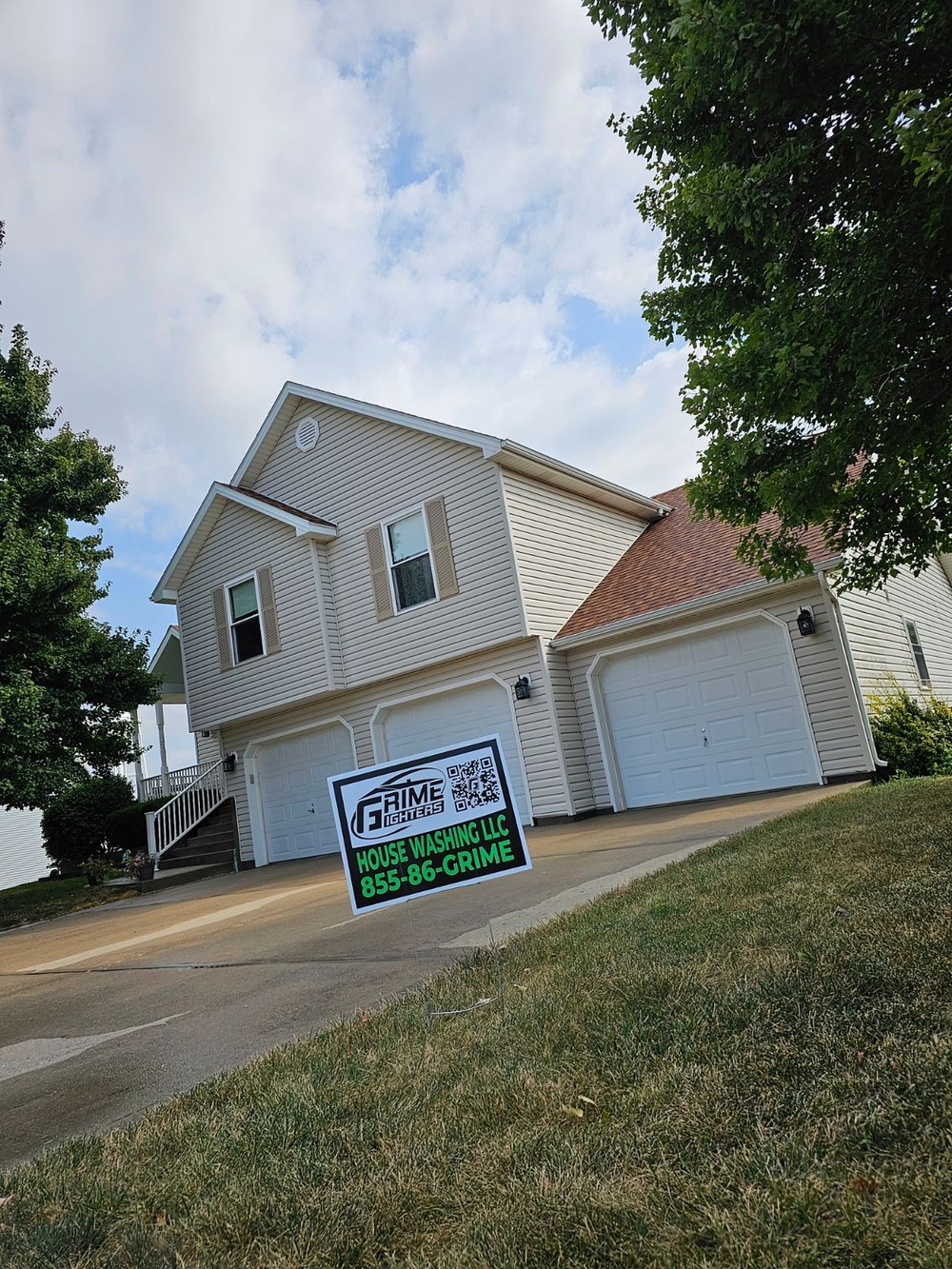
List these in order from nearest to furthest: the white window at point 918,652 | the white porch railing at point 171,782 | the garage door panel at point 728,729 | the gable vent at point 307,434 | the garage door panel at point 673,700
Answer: the garage door panel at point 728,729, the garage door panel at point 673,700, the white window at point 918,652, the gable vent at point 307,434, the white porch railing at point 171,782

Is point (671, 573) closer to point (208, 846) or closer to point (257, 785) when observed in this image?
point (257, 785)

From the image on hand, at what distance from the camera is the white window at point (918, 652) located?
14936 millimetres

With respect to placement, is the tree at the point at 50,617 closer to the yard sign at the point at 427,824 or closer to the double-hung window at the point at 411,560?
the double-hung window at the point at 411,560

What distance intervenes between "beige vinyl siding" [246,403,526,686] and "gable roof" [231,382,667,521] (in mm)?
208

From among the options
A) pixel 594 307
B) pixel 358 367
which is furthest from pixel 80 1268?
pixel 358 367

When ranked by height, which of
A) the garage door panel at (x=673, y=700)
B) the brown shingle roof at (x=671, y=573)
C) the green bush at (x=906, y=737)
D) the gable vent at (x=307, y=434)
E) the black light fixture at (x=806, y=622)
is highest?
the gable vent at (x=307, y=434)

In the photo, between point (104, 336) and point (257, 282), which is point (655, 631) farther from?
point (104, 336)

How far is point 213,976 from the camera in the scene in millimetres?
6230

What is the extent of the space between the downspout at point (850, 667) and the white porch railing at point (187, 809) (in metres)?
11.9

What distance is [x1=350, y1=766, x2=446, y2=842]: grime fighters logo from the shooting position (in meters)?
5.02

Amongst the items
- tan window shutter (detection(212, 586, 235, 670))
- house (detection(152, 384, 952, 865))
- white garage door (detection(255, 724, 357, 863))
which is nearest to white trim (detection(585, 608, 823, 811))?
house (detection(152, 384, 952, 865))

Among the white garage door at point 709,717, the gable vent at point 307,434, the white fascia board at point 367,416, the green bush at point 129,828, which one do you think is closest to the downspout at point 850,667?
the white garage door at point 709,717

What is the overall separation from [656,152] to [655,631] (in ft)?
25.8

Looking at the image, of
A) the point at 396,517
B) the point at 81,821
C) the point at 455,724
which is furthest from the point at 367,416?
the point at 81,821
